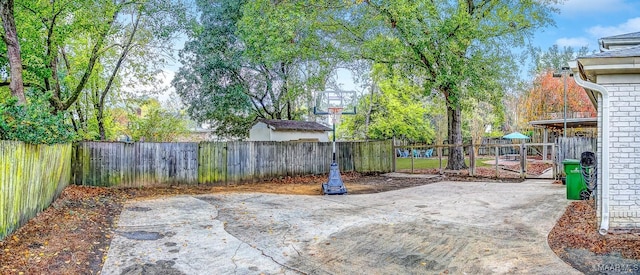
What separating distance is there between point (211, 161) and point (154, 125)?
Result: 9.32 meters

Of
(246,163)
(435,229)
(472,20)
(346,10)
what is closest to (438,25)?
(472,20)

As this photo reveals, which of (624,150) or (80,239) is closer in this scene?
(80,239)

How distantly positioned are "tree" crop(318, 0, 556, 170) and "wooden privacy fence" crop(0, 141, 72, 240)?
10403 mm

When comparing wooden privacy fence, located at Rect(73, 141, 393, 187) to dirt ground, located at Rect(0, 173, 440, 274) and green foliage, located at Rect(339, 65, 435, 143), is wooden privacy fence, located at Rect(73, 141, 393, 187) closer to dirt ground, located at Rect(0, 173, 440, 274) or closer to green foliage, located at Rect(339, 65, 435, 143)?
dirt ground, located at Rect(0, 173, 440, 274)

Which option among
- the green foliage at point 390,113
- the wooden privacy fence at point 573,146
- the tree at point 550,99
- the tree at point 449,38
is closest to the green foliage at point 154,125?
the tree at point 449,38

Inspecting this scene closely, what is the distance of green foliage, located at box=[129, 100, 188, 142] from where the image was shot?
64.2ft

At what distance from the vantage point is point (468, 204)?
7883 millimetres

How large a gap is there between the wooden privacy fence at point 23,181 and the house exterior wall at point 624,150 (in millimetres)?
7416

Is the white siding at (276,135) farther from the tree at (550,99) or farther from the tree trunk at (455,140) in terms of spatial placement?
the tree at (550,99)

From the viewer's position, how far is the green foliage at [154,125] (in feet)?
64.2

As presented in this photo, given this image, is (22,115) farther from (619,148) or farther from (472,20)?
(472,20)

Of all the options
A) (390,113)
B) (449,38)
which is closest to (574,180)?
(449,38)

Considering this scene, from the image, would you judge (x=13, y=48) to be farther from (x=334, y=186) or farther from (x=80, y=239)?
(x=334, y=186)

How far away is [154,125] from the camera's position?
1970 centimetres
